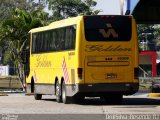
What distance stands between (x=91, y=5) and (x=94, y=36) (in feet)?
240

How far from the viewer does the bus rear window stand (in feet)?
85.8

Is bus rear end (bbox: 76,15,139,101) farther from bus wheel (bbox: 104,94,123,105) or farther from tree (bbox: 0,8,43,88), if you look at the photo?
tree (bbox: 0,8,43,88)

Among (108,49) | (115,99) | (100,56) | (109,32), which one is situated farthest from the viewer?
(115,99)

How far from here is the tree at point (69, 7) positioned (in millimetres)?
96312

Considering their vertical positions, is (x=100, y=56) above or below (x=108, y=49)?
below

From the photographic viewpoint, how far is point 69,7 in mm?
98688

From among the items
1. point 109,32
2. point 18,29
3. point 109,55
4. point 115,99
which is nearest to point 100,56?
point 109,55

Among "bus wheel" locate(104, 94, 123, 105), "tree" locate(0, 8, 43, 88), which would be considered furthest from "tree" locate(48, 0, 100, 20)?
"bus wheel" locate(104, 94, 123, 105)

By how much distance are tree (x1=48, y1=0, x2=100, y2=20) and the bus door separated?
6896 cm

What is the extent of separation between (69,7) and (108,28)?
72648 mm

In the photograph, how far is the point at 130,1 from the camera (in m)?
32.0

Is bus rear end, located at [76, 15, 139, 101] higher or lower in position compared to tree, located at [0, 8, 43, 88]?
lower

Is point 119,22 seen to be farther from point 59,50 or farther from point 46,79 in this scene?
point 46,79

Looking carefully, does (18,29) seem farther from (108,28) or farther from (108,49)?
(108,49)
